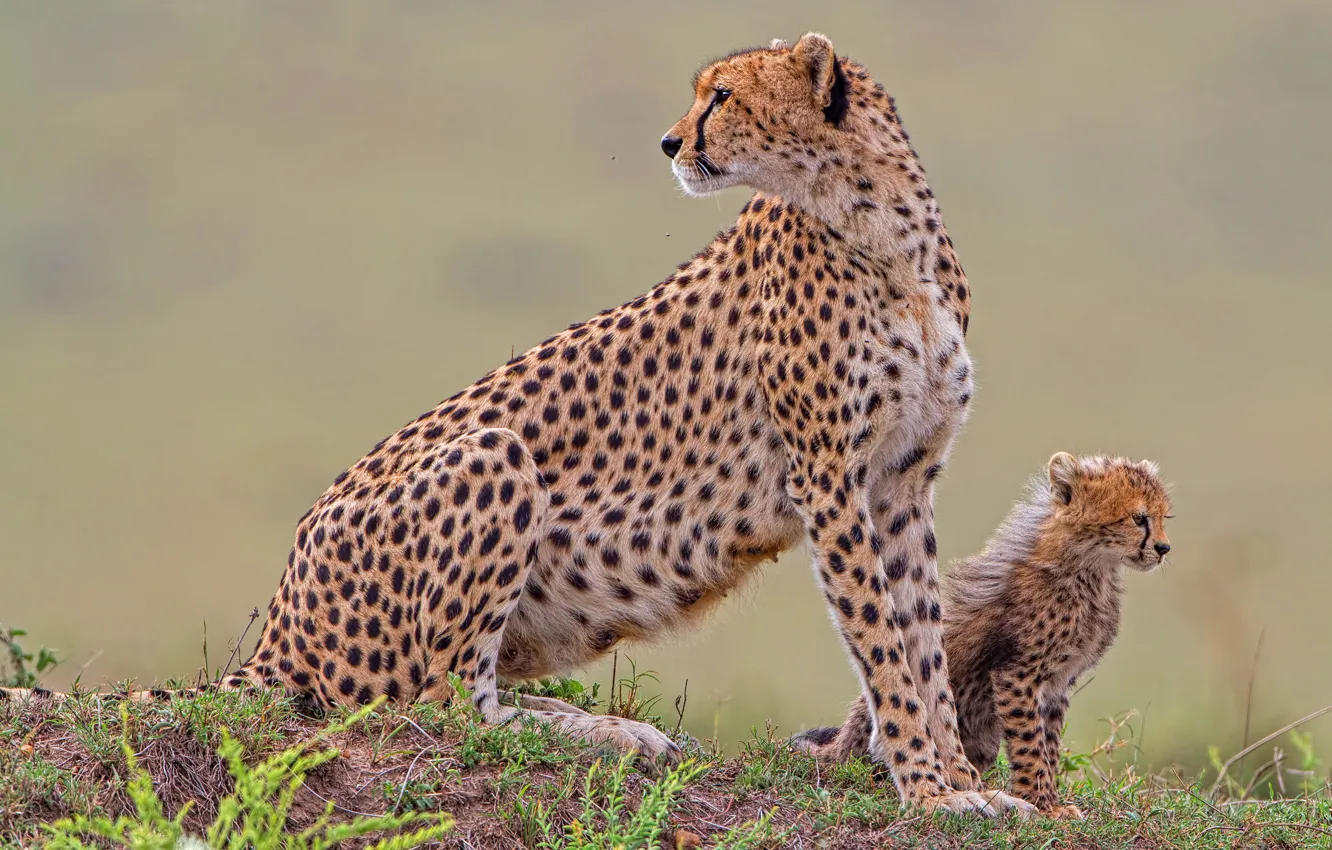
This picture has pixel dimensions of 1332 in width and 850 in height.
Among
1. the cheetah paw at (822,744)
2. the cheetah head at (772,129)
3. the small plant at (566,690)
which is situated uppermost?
the cheetah head at (772,129)

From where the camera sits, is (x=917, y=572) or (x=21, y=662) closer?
(x=917, y=572)

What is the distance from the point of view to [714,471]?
376 cm

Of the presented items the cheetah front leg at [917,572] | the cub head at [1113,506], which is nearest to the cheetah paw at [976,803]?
the cheetah front leg at [917,572]

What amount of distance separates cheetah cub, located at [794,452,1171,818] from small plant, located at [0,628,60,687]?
2.18 meters

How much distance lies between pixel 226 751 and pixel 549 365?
1.89 m

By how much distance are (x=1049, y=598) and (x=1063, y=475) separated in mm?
394

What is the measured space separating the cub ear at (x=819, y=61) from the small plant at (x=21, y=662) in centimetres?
269

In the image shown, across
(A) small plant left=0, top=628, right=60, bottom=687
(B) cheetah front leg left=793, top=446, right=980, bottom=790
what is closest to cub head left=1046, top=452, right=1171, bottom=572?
(B) cheetah front leg left=793, top=446, right=980, bottom=790

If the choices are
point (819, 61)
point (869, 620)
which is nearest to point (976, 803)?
point (869, 620)

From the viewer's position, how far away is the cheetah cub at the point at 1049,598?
421 cm

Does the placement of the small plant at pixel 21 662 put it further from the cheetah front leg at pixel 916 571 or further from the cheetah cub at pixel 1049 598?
the cheetah front leg at pixel 916 571

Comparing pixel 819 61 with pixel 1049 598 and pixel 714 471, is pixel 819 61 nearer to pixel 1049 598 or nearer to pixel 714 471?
pixel 714 471

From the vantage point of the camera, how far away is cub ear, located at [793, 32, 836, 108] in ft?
12.1

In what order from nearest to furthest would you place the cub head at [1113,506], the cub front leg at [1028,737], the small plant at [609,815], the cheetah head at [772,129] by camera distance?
the small plant at [609,815] < the cheetah head at [772,129] < the cub front leg at [1028,737] < the cub head at [1113,506]
